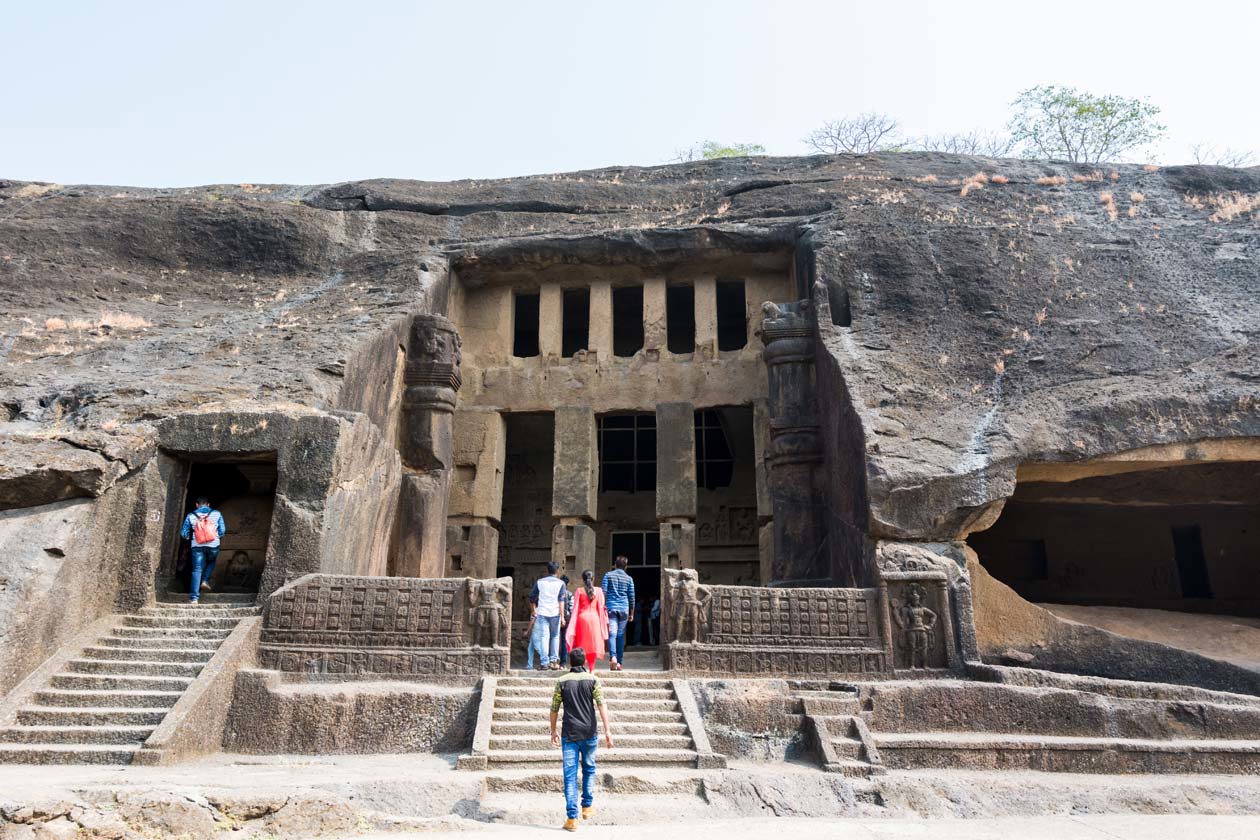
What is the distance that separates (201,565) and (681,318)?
385 inches

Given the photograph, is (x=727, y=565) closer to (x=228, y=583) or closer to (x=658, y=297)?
(x=658, y=297)

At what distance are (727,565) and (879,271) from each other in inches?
231

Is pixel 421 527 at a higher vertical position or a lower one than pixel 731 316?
lower

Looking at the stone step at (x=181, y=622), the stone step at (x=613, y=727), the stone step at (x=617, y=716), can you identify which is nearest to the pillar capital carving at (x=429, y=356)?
the stone step at (x=181, y=622)

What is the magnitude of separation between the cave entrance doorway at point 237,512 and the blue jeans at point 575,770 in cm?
557

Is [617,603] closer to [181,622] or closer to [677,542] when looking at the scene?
[677,542]

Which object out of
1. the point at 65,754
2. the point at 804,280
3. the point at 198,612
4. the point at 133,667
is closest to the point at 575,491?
the point at 804,280

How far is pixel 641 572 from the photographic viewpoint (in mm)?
15641

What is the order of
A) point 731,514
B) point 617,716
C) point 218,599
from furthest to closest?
point 731,514
point 218,599
point 617,716

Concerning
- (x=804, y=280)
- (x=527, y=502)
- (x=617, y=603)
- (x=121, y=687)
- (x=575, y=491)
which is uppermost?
(x=804, y=280)

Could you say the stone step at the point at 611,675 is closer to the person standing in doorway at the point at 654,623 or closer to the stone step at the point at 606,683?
the stone step at the point at 606,683

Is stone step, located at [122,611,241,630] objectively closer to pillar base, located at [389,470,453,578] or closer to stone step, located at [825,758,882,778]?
pillar base, located at [389,470,453,578]

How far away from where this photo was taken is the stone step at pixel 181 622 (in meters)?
7.91

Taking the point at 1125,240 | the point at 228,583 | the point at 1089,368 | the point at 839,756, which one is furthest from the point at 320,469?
the point at 1125,240
